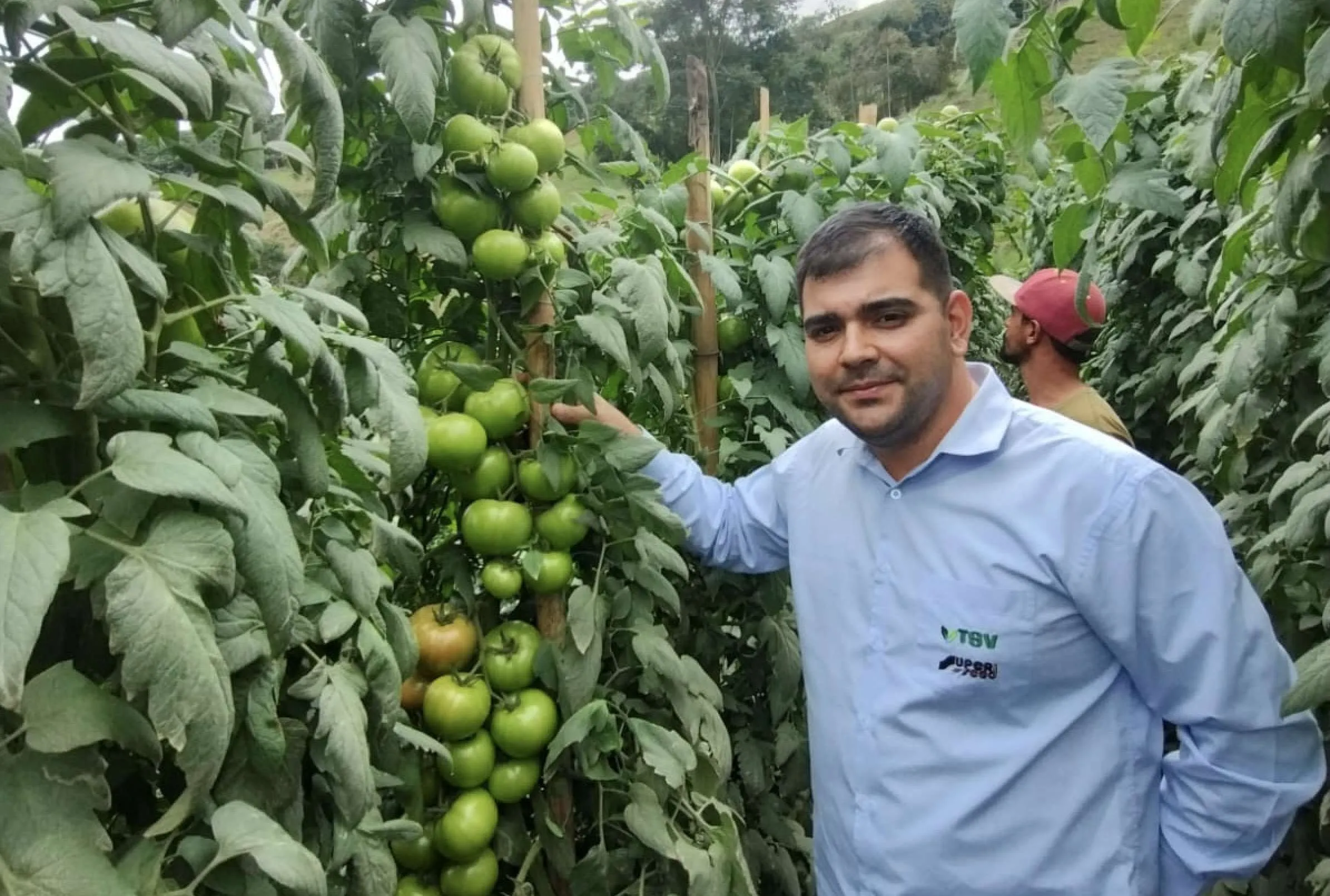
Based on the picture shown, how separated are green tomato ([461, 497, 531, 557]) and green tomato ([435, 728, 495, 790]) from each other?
290 millimetres

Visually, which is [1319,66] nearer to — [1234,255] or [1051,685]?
[1234,255]

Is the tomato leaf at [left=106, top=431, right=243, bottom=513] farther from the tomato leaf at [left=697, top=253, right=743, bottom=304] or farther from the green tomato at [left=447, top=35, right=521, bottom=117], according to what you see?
the tomato leaf at [left=697, top=253, right=743, bottom=304]

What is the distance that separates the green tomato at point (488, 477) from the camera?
4.94 ft

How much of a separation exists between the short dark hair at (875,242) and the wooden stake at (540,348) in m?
0.45

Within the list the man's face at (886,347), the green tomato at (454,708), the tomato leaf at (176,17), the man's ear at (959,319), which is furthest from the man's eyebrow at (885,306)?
the tomato leaf at (176,17)

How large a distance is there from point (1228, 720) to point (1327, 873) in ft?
2.60

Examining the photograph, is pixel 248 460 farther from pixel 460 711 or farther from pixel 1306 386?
pixel 1306 386

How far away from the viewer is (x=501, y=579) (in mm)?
1524

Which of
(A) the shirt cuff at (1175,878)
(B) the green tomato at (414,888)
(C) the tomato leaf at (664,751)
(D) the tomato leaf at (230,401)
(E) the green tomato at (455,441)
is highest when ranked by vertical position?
(D) the tomato leaf at (230,401)

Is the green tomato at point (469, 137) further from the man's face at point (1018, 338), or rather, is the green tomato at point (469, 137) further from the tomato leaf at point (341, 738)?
the man's face at point (1018, 338)

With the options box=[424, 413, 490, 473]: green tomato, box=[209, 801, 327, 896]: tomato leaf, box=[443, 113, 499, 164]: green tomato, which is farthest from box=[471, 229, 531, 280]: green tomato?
box=[209, 801, 327, 896]: tomato leaf

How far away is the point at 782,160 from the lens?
226 cm

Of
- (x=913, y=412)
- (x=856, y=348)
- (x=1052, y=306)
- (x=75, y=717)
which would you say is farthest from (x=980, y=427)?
(x=1052, y=306)

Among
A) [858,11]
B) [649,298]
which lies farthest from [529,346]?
[858,11]
